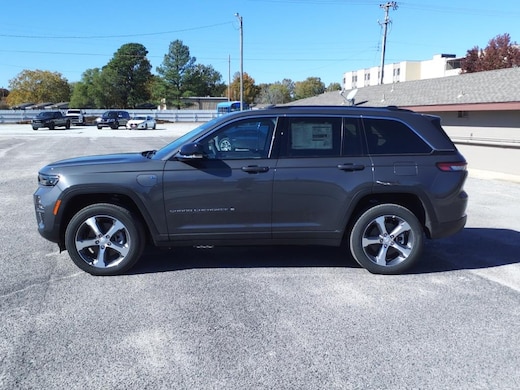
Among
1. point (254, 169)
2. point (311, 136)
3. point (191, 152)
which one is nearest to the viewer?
point (191, 152)

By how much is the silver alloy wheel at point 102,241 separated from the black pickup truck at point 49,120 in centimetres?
3861

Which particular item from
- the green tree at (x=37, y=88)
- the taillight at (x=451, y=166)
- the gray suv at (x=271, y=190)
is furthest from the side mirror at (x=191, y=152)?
the green tree at (x=37, y=88)

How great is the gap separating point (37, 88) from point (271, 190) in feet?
383

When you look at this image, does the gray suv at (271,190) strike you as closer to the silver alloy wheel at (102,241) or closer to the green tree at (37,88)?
the silver alloy wheel at (102,241)

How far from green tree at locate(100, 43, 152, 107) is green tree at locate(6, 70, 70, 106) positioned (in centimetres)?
1667

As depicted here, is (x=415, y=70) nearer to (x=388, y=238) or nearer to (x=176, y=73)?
(x=176, y=73)

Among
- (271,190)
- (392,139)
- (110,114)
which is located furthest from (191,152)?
(110,114)

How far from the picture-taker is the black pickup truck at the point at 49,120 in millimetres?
38938

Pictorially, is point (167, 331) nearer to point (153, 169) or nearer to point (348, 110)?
point (153, 169)

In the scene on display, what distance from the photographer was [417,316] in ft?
12.9

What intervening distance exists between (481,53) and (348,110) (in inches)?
2241

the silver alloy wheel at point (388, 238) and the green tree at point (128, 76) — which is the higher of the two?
the green tree at point (128, 76)

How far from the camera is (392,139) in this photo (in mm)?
4941

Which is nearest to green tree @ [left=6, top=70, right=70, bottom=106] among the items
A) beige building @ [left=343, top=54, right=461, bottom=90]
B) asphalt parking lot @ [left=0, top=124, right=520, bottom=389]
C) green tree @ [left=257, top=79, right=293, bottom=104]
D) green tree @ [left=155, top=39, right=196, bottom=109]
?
green tree @ [left=155, top=39, right=196, bottom=109]
